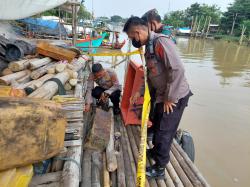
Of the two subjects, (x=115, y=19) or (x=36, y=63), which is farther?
(x=115, y=19)

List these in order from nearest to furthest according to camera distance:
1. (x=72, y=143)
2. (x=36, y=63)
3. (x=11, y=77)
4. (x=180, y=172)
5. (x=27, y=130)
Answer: (x=27, y=130)
(x=72, y=143)
(x=180, y=172)
(x=11, y=77)
(x=36, y=63)

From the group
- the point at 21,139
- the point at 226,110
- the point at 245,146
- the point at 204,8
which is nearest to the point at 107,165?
the point at 21,139

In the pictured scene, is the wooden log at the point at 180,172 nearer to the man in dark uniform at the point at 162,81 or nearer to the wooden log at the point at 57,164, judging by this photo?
the man in dark uniform at the point at 162,81

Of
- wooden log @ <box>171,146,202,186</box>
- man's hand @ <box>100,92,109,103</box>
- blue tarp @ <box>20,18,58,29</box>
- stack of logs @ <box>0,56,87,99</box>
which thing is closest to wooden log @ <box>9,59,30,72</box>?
stack of logs @ <box>0,56,87,99</box>

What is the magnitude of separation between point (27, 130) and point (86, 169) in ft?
4.11

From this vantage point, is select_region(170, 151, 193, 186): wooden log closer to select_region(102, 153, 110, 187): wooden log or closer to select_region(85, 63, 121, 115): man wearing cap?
select_region(102, 153, 110, 187): wooden log

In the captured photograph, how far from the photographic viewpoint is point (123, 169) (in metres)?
2.78

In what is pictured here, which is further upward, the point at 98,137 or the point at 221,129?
the point at 98,137

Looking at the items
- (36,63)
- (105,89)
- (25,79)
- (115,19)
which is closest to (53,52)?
(36,63)

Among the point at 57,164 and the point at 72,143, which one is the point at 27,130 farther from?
the point at 72,143

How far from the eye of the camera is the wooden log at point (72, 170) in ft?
5.50

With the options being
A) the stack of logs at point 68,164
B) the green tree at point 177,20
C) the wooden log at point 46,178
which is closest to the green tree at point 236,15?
the green tree at point 177,20

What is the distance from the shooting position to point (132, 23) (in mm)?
2424

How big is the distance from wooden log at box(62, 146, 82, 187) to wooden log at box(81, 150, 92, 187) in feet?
1.23
